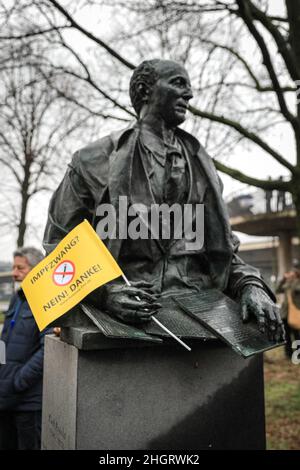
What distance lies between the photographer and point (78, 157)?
2.64m

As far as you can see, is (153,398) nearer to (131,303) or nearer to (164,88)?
(131,303)

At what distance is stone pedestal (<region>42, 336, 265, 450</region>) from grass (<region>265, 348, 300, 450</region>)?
3057mm

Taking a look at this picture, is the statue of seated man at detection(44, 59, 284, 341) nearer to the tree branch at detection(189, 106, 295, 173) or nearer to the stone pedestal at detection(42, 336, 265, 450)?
the stone pedestal at detection(42, 336, 265, 450)

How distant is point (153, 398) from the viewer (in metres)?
2.14

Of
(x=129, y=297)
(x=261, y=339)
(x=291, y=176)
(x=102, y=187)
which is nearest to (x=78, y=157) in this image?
(x=102, y=187)

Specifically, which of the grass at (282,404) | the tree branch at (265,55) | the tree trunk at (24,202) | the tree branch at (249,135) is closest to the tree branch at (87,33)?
the tree branch at (249,135)

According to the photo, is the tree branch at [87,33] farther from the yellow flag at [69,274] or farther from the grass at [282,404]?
the grass at [282,404]

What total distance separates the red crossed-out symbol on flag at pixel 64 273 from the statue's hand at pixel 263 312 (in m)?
0.87

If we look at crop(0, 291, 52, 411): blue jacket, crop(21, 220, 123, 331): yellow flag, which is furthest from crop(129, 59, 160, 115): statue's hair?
crop(0, 291, 52, 411): blue jacket

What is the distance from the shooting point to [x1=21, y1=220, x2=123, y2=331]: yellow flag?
207 centimetres

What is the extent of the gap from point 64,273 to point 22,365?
5.14ft

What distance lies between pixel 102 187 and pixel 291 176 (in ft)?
14.7

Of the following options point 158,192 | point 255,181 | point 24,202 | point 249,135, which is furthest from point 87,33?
point 24,202
